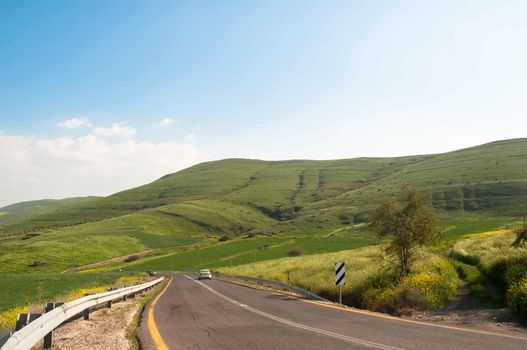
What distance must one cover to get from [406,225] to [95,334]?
1774 cm

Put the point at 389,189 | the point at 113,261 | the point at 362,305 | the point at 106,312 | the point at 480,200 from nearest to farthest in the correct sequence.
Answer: the point at 106,312
the point at 362,305
the point at 113,261
the point at 480,200
the point at 389,189

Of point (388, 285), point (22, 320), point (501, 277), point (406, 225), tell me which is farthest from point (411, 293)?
point (22, 320)

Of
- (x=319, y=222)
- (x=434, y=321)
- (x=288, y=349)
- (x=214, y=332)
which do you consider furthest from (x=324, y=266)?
(x=319, y=222)

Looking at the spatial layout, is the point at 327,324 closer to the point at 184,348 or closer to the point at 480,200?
the point at 184,348

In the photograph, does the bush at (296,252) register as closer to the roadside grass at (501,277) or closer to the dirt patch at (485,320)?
the roadside grass at (501,277)

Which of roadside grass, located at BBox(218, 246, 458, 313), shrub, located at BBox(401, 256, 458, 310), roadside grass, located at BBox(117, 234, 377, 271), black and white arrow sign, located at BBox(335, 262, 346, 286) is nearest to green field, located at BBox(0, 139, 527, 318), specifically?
roadside grass, located at BBox(117, 234, 377, 271)

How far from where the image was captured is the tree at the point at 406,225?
2341cm

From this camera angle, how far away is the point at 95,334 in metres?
10.1

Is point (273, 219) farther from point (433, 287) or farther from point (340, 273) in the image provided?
point (433, 287)

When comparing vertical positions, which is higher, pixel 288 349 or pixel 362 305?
pixel 288 349

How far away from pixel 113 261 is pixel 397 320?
94322mm

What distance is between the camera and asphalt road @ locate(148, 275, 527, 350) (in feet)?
30.5

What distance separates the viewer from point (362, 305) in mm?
20188

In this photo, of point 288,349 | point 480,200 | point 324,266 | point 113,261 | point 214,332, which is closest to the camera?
point 288,349
